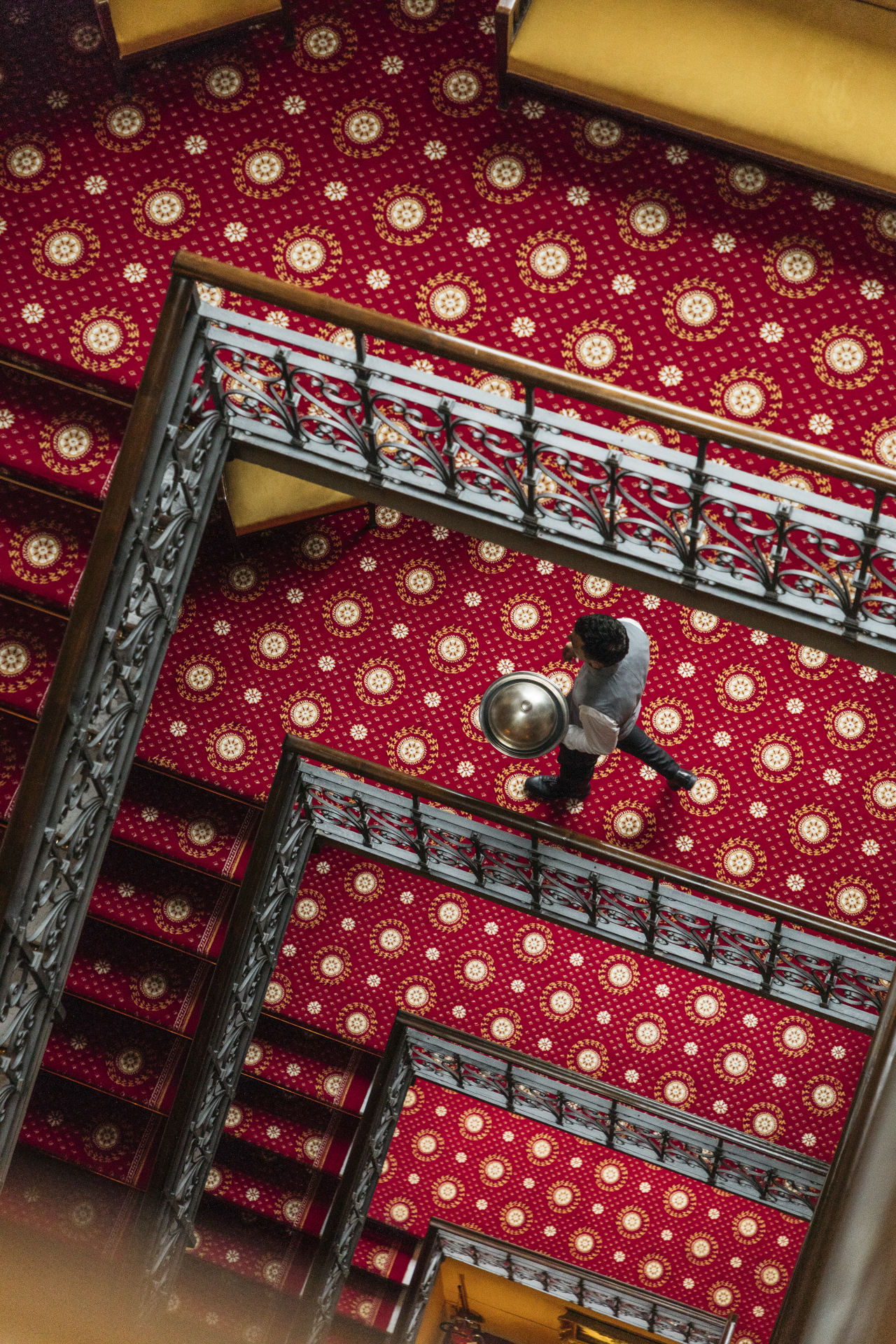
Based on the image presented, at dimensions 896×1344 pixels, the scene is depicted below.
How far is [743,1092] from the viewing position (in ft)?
21.4

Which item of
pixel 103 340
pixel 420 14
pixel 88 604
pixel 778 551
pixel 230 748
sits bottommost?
pixel 230 748

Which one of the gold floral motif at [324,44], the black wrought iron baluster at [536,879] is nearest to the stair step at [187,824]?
the black wrought iron baluster at [536,879]

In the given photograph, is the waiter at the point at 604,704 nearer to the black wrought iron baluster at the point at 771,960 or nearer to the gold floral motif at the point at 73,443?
the black wrought iron baluster at the point at 771,960

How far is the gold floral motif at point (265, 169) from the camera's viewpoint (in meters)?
5.18

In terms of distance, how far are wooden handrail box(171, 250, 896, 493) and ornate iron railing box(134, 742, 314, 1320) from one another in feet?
7.35

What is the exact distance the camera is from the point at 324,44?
17.1ft

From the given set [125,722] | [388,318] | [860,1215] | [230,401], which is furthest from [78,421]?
[860,1215]

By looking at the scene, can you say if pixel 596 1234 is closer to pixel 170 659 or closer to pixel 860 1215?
pixel 170 659

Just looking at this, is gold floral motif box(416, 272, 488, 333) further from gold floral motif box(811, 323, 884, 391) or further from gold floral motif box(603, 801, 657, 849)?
gold floral motif box(603, 801, 657, 849)

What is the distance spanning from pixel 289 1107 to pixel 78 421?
449 centimetres

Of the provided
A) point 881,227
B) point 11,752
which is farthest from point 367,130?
point 11,752

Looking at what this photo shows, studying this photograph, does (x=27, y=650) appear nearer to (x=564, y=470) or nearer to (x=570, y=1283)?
(x=564, y=470)

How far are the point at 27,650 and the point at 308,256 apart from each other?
2122mm

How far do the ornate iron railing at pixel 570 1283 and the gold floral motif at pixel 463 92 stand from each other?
23.0 ft
